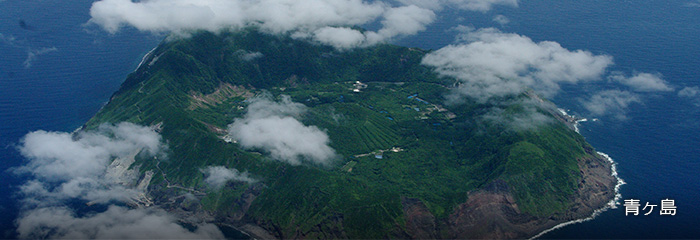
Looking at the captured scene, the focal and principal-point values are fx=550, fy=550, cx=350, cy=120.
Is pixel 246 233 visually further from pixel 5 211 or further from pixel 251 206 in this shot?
pixel 5 211

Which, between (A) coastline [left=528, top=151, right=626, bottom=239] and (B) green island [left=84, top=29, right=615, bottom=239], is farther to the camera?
(A) coastline [left=528, top=151, right=626, bottom=239]

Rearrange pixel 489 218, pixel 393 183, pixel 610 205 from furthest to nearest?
1. pixel 393 183
2. pixel 610 205
3. pixel 489 218

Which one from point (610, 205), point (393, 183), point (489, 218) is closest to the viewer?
point (489, 218)

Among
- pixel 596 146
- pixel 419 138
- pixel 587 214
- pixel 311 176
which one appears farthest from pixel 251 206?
pixel 596 146

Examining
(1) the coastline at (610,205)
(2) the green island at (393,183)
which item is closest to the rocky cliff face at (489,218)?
(2) the green island at (393,183)

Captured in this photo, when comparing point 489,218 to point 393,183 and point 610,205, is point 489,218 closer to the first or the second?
point 393,183

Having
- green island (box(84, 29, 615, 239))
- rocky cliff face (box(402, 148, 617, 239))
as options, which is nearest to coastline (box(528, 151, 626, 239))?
rocky cliff face (box(402, 148, 617, 239))

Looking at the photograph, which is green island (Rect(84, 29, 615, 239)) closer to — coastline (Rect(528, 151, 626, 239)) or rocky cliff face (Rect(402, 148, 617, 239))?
rocky cliff face (Rect(402, 148, 617, 239))

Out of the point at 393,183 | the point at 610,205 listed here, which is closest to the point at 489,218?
the point at 393,183

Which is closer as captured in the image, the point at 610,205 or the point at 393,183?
the point at 610,205

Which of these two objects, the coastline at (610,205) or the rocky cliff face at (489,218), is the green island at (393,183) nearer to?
the rocky cliff face at (489,218)

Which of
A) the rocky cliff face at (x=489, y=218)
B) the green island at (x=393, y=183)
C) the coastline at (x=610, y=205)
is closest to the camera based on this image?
the rocky cliff face at (x=489, y=218)
